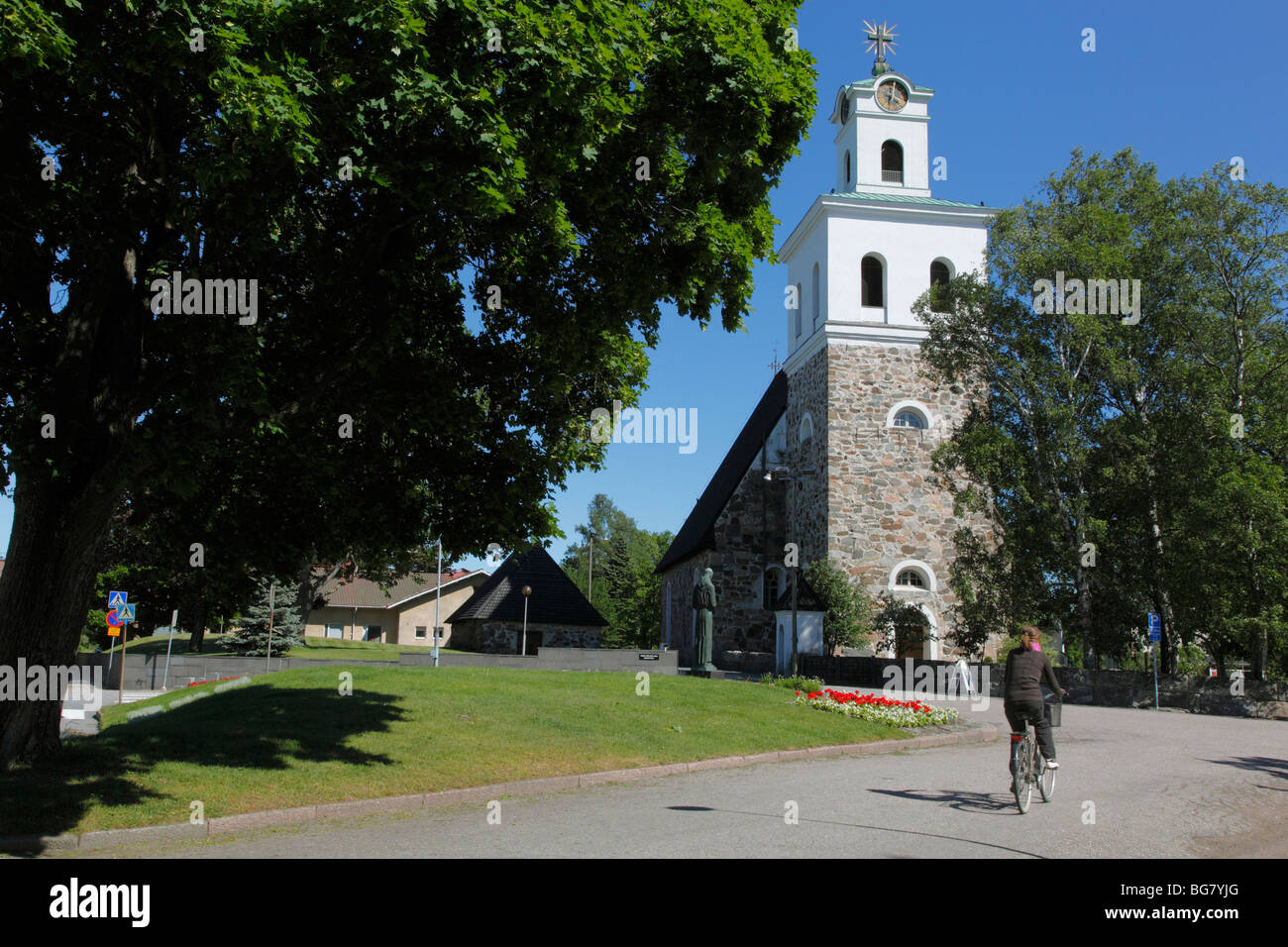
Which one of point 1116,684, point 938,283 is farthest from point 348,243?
point 938,283

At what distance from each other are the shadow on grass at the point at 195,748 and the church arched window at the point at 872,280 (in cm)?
2594

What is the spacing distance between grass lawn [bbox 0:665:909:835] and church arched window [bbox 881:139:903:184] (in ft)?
80.8

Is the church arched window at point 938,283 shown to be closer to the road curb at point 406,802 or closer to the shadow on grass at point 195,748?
the road curb at point 406,802

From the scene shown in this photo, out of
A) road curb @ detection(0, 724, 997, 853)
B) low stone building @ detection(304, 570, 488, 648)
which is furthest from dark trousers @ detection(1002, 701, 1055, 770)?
low stone building @ detection(304, 570, 488, 648)

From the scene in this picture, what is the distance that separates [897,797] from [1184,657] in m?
29.7

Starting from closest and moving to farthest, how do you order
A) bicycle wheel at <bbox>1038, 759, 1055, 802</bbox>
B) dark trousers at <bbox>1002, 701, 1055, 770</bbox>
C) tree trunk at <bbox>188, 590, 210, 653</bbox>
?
dark trousers at <bbox>1002, 701, 1055, 770</bbox>, bicycle wheel at <bbox>1038, 759, 1055, 802</bbox>, tree trunk at <bbox>188, 590, 210, 653</bbox>

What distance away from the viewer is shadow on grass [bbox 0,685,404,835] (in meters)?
8.49

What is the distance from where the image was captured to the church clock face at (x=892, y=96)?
120 feet

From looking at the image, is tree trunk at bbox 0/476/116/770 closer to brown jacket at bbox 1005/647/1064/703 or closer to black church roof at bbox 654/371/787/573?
brown jacket at bbox 1005/647/1064/703

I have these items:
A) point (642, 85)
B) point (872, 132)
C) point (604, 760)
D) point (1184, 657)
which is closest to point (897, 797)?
point (604, 760)

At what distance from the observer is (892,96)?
36.6m

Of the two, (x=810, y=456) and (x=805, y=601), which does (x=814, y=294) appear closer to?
(x=810, y=456)

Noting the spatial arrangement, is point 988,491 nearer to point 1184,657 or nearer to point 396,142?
point 1184,657

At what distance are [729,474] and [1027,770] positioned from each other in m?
35.5
